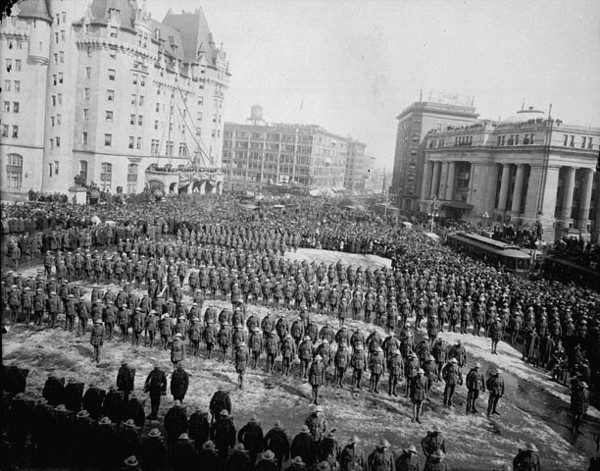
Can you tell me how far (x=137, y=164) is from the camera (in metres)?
60.9

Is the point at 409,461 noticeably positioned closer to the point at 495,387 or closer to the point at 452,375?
the point at 452,375

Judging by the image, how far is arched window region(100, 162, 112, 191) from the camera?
57.0 meters

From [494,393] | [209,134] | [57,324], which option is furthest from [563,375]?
[209,134]

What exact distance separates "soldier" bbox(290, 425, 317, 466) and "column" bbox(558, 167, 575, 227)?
57166 mm

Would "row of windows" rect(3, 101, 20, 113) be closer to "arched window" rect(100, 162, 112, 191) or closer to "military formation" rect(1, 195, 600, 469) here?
"arched window" rect(100, 162, 112, 191)

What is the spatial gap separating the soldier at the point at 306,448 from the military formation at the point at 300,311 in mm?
3615

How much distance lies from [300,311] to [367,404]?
17.3 feet

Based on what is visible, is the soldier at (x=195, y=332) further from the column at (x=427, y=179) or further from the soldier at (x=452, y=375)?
the column at (x=427, y=179)

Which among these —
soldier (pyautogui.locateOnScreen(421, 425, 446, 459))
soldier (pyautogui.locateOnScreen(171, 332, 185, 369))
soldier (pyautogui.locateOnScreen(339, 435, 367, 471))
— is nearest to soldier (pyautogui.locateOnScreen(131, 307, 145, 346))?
soldier (pyautogui.locateOnScreen(171, 332, 185, 369))

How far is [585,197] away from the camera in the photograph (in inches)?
2307

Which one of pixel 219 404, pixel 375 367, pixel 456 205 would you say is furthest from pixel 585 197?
pixel 219 404

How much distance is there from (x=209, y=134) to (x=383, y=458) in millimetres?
72460

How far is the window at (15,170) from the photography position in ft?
178

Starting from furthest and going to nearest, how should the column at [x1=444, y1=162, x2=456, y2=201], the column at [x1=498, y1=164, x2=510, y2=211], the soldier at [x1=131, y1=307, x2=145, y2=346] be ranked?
1. the column at [x1=444, y1=162, x2=456, y2=201]
2. the column at [x1=498, y1=164, x2=510, y2=211]
3. the soldier at [x1=131, y1=307, x2=145, y2=346]
